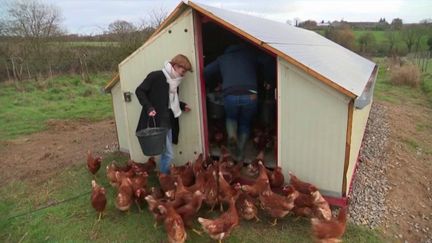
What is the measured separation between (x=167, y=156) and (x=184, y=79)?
1.14 m

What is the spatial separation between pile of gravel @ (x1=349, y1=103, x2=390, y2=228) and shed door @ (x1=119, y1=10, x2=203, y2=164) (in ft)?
7.70

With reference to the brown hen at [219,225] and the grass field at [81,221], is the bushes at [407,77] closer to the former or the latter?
the grass field at [81,221]

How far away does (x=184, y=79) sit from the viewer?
15.3 feet

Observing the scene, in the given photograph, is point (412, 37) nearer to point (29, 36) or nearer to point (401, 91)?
point (401, 91)

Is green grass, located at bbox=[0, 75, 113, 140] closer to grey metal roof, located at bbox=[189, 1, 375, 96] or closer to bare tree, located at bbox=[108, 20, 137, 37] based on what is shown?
bare tree, located at bbox=[108, 20, 137, 37]


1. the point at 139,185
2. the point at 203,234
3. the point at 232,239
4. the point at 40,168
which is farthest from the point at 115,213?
the point at 40,168

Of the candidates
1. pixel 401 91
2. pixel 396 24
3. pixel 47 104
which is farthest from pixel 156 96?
pixel 396 24

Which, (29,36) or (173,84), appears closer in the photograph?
(173,84)

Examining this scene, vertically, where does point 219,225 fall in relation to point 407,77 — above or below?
above

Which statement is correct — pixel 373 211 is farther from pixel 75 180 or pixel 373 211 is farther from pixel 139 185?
pixel 75 180

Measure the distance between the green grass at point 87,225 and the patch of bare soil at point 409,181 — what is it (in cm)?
58

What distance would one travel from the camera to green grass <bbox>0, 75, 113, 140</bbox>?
9.09m

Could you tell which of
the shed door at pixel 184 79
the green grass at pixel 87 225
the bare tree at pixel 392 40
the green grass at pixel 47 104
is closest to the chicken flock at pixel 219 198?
the green grass at pixel 87 225

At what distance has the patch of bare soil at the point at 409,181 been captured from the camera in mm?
3996
